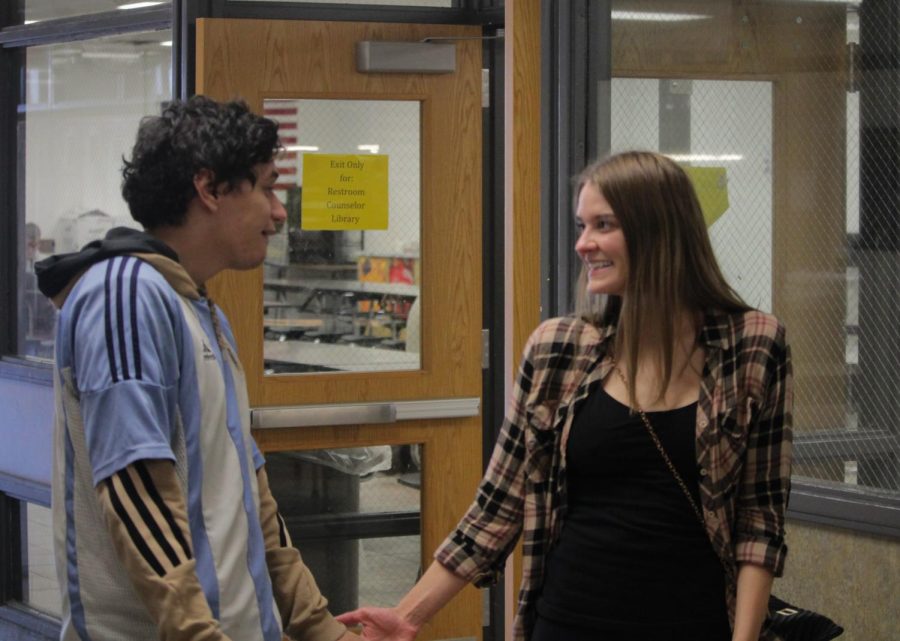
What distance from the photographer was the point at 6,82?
5.18 metres

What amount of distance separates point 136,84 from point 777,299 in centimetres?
256

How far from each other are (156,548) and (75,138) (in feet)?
11.8

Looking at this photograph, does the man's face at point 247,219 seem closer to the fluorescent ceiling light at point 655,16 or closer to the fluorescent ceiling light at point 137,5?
the fluorescent ceiling light at point 655,16

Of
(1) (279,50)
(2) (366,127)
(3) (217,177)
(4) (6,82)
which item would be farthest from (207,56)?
(3) (217,177)

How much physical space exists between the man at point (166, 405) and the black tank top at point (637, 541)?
1.56 ft

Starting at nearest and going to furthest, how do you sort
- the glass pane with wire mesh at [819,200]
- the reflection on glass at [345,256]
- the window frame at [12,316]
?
the glass pane with wire mesh at [819,200] → the reflection on glass at [345,256] → the window frame at [12,316]

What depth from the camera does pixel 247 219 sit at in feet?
6.49

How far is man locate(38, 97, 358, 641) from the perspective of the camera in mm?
1695

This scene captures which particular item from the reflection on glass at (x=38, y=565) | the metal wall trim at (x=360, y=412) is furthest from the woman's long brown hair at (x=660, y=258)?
the reflection on glass at (x=38, y=565)

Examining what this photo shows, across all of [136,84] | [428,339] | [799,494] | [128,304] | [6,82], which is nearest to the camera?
[128,304]

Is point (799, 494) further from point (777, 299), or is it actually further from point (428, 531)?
point (428, 531)

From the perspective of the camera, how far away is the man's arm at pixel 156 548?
168 centimetres

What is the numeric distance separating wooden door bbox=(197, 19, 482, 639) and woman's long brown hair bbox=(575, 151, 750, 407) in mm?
2201

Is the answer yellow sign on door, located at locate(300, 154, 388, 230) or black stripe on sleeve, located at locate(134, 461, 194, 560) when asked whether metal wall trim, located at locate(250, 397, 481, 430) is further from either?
black stripe on sleeve, located at locate(134, 461, 194, 560)
